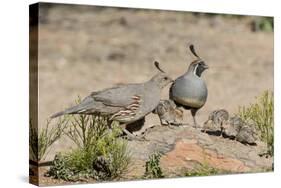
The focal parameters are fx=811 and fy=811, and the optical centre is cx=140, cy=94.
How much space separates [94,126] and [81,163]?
400mm

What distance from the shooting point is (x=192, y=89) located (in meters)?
8.66

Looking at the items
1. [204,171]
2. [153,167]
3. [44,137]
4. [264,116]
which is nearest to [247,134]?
[264,116]

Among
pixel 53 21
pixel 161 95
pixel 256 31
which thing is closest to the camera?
pixel 53 21

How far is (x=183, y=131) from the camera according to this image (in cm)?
864

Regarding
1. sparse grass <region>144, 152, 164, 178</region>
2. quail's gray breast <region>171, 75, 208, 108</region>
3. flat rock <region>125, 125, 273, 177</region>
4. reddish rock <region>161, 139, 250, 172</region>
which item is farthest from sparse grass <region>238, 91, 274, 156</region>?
sparse grass <region>144, 152, 164, 178</region>

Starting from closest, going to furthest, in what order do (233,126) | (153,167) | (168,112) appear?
1. (153,167)
2. (168,112)
3. (233,126)

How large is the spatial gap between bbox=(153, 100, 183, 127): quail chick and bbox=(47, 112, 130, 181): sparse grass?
519mm

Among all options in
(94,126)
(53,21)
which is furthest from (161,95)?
(53,21)

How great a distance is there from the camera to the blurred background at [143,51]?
312 inches

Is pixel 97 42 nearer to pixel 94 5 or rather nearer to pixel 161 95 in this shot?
pixel 94 5

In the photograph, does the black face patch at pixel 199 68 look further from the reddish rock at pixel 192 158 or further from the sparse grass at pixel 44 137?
the sparse grass at pixel 44 137

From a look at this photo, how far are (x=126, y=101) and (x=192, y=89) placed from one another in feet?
2.64

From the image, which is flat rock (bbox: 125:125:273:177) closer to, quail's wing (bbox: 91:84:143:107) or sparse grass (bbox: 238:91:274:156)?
sparse grass (bbox: 238:91:274:156)

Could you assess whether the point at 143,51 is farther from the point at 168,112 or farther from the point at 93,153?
the point at 93,153
